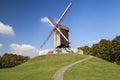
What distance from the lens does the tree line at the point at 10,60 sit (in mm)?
108338

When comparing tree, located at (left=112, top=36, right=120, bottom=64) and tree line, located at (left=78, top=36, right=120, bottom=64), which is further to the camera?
tree line, located at (left=78, top=36, right=120, bottom=64)

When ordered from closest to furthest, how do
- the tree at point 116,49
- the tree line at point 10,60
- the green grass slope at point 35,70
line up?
the green grass slope at point 35,70 → the tree at point 116,49 → the tree line at point 10,60

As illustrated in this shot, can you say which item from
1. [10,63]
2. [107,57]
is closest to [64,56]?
[107,57]

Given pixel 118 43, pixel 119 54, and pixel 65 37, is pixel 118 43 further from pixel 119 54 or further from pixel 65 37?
pixel 65 37

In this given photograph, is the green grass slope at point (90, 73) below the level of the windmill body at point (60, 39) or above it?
below

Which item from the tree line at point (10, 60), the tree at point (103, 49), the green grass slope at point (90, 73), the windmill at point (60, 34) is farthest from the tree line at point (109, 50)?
the green grass slope at point (90, 73)

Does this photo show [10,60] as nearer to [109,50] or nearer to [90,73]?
[109,50]

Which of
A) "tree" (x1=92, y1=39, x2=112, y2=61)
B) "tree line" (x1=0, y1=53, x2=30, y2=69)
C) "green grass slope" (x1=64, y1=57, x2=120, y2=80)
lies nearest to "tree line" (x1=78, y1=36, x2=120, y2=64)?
"tree" (x1=92, y1=39, x2=112, y2=61)

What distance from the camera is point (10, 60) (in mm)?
113875

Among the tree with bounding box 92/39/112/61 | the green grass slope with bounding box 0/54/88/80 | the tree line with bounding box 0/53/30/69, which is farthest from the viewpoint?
the tree line with bounding box 0/53/30/69

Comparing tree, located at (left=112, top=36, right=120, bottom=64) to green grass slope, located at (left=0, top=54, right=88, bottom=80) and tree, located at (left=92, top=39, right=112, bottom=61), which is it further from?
green grass slope, located at (left=0, top=54, right=88, bottom=80)

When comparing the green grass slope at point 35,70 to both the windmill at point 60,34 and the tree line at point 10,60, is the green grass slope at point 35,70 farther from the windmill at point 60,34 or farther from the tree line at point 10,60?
the tree line at point 10,60

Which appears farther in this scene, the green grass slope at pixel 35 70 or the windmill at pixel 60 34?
the windmill at pixel 60 34

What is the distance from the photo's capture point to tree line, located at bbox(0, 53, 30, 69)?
108 metres
